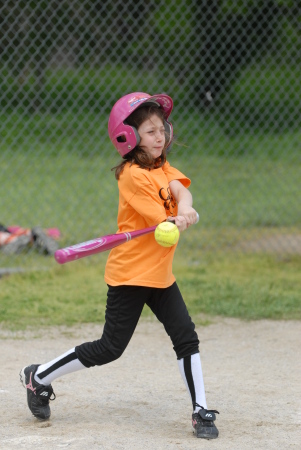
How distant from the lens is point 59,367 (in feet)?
10.8

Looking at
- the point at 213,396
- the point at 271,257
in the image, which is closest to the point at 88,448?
the point at 213,396

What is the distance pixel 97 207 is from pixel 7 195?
113 cm

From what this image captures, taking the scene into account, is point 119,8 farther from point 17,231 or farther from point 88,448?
point 88,448

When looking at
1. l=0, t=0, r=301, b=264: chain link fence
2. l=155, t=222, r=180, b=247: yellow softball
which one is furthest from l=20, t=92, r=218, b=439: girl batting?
l=0, t=0, r=301, b=264: chain link fence

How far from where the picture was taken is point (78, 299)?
5.52 metres

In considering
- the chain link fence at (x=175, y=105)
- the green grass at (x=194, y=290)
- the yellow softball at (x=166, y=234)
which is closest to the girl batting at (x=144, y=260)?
the yellow softball at (x=166, y=234)

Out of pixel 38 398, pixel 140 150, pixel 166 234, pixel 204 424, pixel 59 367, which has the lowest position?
pixel 38 398

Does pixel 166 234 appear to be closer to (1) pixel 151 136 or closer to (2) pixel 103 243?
(2) pixel 103 243

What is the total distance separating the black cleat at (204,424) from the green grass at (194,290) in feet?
6.39

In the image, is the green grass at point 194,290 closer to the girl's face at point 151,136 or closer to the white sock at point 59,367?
the white sock at point 59,367

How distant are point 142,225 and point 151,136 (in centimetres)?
37

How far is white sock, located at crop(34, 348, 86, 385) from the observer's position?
3.28 meters

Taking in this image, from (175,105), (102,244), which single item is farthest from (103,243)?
(175,105)

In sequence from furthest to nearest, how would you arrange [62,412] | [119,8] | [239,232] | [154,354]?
[119,8] < [239,232] < [154,354] < [62,412]
